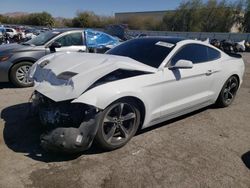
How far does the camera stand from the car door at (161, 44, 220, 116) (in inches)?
165

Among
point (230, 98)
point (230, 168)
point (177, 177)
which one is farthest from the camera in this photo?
point (230, 98)

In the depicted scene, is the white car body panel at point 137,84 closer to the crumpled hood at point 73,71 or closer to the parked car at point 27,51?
the crumpled hood at point 73,71

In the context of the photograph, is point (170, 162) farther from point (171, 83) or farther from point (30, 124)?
point (30, 124)

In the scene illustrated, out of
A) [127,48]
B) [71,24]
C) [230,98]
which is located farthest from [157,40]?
[71,24]

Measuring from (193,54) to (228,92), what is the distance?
4.93ft

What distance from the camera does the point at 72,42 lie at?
7.74 metres

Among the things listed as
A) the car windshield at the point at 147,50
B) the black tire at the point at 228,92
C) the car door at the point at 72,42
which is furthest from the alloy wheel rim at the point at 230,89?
the car door at the point at 72,42

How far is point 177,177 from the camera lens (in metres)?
3.18

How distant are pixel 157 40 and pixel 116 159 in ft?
7.56

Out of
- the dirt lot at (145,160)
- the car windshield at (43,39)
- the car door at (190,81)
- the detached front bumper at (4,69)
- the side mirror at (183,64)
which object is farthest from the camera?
the car windshield at (43,39)

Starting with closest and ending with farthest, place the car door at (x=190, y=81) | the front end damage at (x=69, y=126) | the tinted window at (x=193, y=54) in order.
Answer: the front end damage at (x=69, y=126) → the car door at (x=190, y=81) → the tinted window at (x=193, y=54)

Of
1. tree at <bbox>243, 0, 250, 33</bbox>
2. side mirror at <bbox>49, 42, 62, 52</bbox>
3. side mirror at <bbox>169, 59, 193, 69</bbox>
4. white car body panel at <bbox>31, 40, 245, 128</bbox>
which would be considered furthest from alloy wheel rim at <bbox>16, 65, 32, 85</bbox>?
tree at <bbox>243, 0, 250, 33</bbox>

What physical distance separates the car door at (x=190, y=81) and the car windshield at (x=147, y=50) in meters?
0.18

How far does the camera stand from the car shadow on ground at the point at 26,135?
3.53m
